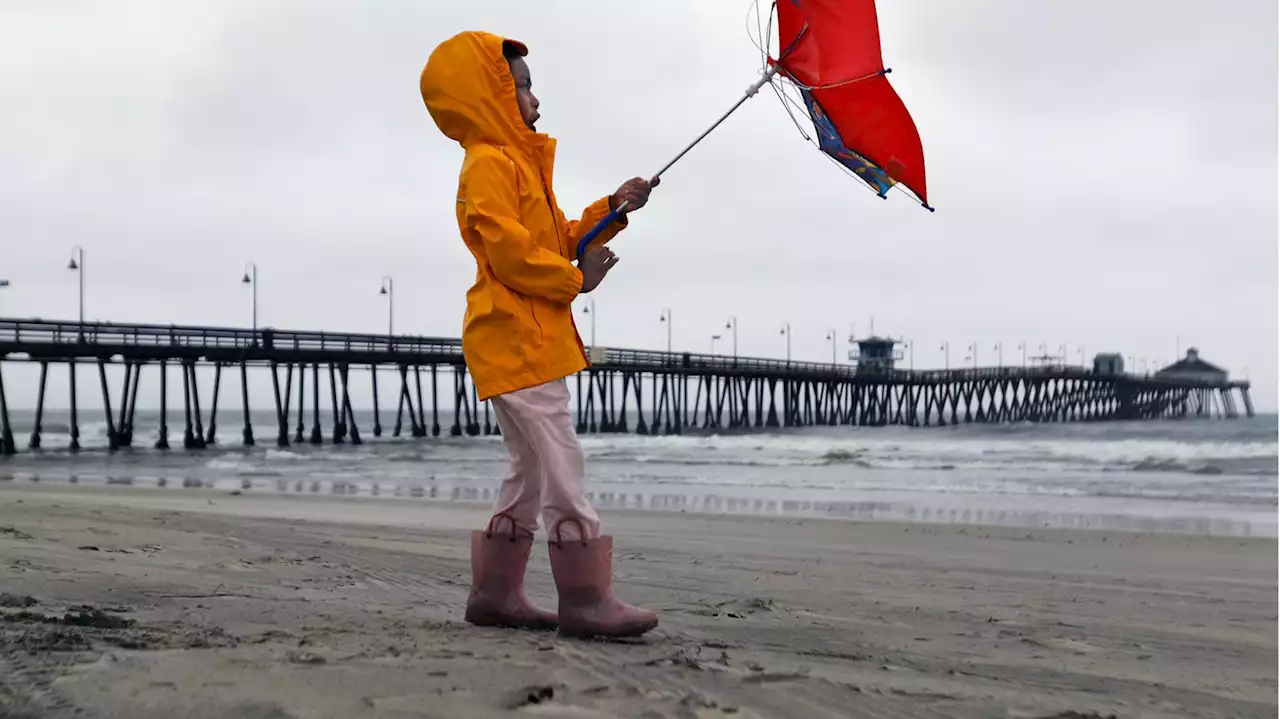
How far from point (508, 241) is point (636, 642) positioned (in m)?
1.12

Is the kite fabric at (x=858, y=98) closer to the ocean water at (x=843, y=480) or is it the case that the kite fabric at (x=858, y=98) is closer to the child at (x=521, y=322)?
the child at (x=521, y=322)

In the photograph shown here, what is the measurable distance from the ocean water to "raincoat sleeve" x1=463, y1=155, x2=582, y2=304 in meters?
6.36

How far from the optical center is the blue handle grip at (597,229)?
340 centimetres

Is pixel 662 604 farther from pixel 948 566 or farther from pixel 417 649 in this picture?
pixel 948 566

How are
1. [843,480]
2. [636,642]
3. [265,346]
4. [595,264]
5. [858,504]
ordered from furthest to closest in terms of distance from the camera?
[265,346], [843,480], [858,504], [595,264], [636,642]

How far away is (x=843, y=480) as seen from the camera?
1529 cm

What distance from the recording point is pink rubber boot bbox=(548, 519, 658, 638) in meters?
3.14

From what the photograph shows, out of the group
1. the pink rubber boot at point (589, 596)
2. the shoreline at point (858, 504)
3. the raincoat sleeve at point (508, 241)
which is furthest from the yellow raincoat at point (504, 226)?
the shoreline at point (858, 504)

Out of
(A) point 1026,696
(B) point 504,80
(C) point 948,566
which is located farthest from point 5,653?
(C) point 948,566

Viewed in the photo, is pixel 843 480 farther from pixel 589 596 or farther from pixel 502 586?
pixel 589 596

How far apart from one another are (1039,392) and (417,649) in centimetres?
7687

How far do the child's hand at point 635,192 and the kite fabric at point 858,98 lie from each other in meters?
0.56

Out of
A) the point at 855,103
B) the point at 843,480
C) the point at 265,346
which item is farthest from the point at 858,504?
the point at 265,346

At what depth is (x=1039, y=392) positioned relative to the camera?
75.1m
